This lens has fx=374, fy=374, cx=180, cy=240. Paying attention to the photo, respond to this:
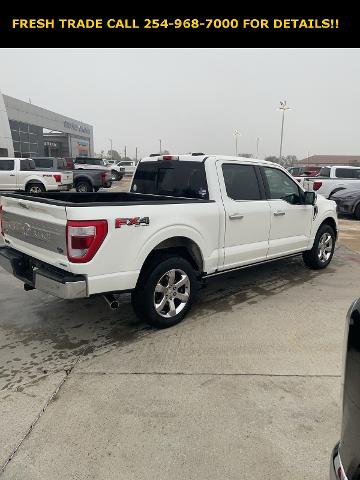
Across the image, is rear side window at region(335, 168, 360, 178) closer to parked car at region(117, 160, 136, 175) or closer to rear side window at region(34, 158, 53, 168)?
rear side window at region(34, 158, 53, 168)

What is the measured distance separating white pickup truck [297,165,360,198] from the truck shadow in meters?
9.03

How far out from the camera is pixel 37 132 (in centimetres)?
4631

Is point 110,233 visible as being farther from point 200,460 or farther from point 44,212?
point 200,460

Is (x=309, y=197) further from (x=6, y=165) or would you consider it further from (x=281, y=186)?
(x=6, y=165)

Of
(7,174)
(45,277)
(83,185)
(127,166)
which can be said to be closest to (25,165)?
(7,174)

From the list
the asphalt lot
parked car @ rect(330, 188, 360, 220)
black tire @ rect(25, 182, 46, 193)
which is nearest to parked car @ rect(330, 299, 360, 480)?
the asphalt lot

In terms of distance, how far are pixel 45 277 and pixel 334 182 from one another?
12.8 meters

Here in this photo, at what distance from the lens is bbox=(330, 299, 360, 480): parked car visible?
128cm

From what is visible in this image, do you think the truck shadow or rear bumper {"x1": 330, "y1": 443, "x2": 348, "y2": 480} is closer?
rear bumper {"x1": 330, "y1": 443, "x2": 348, "y2": 480}

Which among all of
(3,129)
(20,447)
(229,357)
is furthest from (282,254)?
(3,129)

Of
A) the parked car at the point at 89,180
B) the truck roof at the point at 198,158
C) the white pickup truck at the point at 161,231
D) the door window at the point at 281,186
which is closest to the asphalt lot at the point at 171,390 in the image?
the white pickup truck at the point at 161,231

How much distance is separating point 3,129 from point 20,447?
3444 cm

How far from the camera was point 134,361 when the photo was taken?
3.30 meters

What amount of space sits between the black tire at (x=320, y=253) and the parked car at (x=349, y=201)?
660 cm
